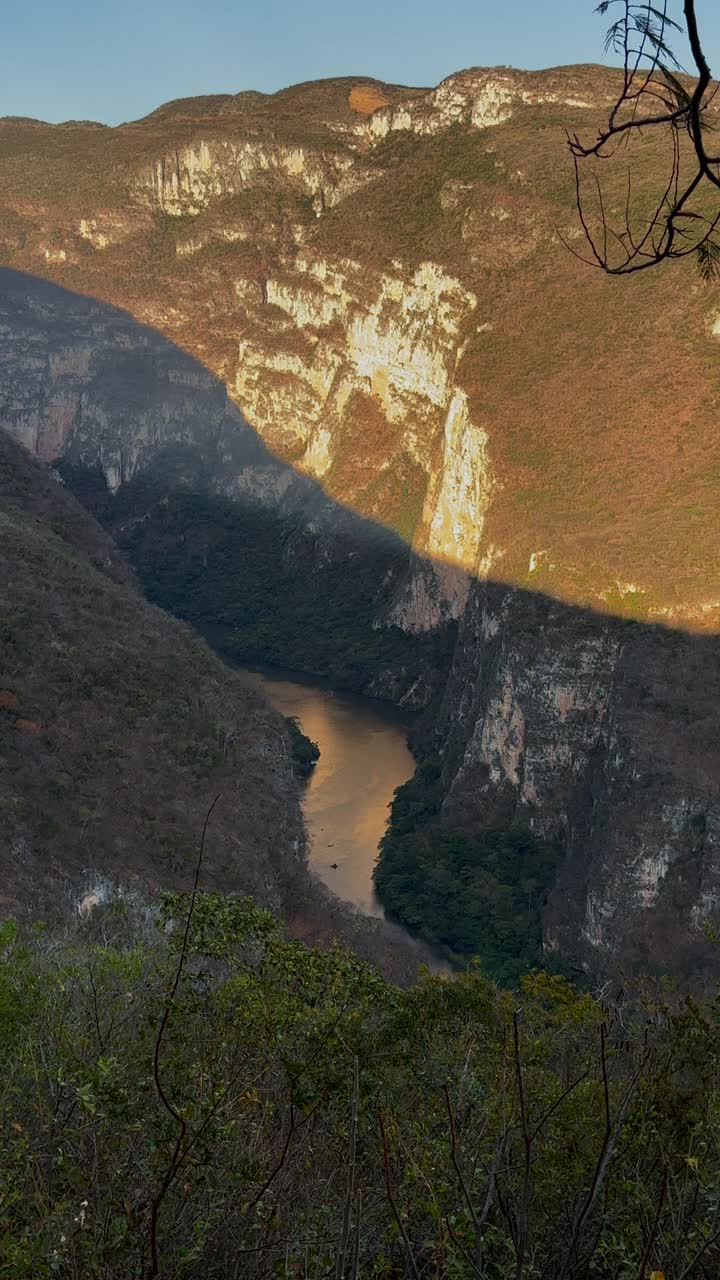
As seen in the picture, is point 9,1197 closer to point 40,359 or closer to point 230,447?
point 230,447

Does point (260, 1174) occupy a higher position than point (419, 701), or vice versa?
→ point (260, 1174)

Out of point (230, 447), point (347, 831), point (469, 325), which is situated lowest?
point (347, 831)

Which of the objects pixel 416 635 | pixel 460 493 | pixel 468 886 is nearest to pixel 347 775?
pixel 468 886

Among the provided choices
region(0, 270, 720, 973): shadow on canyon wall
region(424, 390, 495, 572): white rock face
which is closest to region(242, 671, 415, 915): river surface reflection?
region(0, 270, 720, 973): shadow on canyon wall

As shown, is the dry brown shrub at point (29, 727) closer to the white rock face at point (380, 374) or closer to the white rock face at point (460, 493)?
the white rock face at point (460, 493)

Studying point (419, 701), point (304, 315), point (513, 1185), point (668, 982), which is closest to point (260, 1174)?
point (513, 1185)

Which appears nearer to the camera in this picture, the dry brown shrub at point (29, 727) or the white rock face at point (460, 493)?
the dry brown shrub at point (29, 727)

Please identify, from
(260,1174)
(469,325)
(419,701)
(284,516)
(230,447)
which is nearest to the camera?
(260,1174)

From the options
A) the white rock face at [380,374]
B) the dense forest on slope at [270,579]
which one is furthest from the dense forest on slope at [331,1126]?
the dense forest on slope at [270,579]
